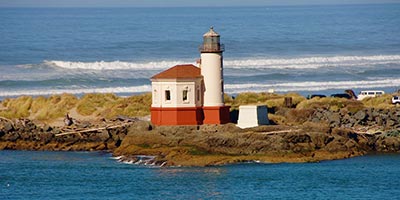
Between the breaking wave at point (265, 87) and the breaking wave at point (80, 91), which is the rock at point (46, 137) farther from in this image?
the breaking wave at point (80, 91)

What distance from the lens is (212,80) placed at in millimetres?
35750

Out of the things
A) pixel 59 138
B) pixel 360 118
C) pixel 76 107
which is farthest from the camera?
pixel 76 107

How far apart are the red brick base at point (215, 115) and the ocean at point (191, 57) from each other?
540 inches

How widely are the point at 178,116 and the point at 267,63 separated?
29.8m

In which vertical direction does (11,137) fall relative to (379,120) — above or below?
below

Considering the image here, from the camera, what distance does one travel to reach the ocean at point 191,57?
54.1 m

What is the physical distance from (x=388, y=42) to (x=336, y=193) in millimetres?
54012

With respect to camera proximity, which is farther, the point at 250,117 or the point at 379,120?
the point at 379,120

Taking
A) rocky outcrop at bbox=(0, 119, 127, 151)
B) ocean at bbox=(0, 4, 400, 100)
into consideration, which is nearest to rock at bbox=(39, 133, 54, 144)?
rocky outcrop at bbox=(0, 119, 127, 151)

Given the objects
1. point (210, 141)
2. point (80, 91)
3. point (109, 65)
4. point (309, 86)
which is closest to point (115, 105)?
point (210, 141)

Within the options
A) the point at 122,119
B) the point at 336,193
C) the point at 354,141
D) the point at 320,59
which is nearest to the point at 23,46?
the point at 320,59

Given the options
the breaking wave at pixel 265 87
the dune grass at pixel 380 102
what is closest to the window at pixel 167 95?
the dune grass at pixel 380 102

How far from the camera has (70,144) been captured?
117 ft

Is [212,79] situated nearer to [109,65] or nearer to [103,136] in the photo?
[103,136]
